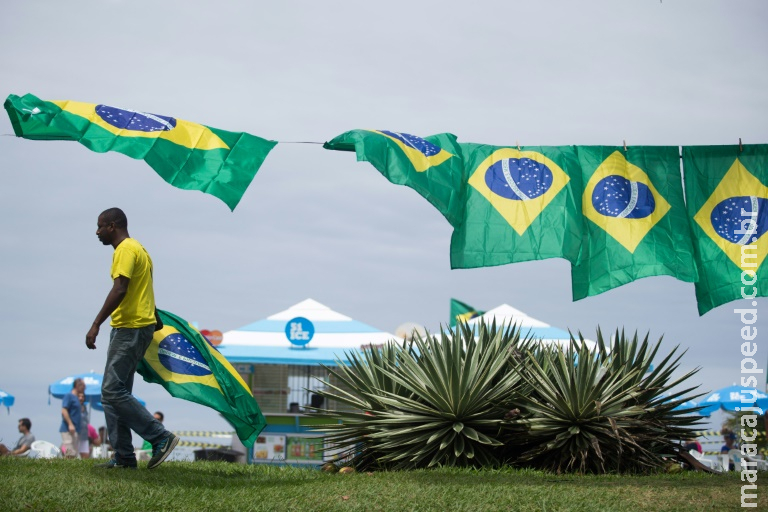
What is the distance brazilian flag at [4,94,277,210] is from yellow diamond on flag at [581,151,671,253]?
4255mm

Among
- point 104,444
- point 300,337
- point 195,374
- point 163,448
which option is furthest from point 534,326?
point 163,448

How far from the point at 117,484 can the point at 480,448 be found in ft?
12.4

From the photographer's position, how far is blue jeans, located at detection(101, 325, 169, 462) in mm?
7945

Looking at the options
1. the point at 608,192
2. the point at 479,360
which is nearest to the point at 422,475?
the point at 479,360

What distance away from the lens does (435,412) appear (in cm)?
944

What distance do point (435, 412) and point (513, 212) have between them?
360cm

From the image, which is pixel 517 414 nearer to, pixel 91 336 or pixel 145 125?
pixel 91 336

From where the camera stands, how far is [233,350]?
2011 cm

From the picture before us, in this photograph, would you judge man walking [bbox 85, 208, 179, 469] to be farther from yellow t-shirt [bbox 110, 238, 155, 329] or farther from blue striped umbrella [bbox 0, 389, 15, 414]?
blue striped umbrella [bbox 0, 389, 15, 414]

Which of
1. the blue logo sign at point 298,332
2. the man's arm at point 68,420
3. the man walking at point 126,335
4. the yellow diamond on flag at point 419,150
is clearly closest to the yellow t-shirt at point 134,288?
the man walking at point 126,335

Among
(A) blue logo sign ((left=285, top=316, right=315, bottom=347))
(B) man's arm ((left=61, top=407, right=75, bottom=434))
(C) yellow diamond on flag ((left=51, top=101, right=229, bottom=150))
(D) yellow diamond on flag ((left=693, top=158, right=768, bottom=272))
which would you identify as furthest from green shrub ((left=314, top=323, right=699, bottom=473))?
(A) blue logo sign ((left=285, top=316, right=315, bottom=347))

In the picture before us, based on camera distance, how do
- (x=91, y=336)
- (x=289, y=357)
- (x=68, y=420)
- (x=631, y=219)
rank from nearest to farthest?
(x=91, y=336) < (x=631, y=219) < (x=68, y=420) < (x=289, y=357)

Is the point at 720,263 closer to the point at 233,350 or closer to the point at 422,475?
the point at 422,475

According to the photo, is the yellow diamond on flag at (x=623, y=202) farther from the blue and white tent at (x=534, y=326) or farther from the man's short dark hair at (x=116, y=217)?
the blue and white tent at (x=534, y=326)
